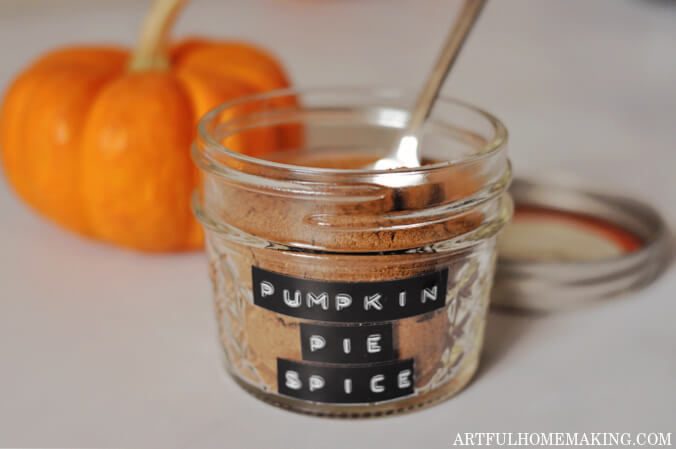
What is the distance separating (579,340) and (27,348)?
19.6 inches

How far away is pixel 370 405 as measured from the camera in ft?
1.98

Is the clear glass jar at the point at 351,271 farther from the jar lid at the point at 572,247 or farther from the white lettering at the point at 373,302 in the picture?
the jar lid at the point at 572,247

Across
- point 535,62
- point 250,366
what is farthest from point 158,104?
point 535,62

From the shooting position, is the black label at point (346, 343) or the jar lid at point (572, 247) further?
the jar lid at point (572, 247)

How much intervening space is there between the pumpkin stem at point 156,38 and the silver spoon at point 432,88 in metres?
0.35

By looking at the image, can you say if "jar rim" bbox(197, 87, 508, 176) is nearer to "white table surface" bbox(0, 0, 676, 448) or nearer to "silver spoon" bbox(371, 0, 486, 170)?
"silver spoon" bbox(371, 0, 486, 170)

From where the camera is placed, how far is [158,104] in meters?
0.82

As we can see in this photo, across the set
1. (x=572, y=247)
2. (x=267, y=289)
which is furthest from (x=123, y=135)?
(x=572, y=247)

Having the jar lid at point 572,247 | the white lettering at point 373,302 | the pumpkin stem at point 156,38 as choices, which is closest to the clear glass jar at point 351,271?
the white lettering at point 373,302

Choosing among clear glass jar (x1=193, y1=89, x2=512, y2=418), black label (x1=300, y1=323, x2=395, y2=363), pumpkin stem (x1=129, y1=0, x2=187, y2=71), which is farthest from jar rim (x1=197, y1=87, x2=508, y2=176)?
pumpkin stem (x1=129, y1=0, x2=187, y2=71)

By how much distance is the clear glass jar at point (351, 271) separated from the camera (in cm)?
55

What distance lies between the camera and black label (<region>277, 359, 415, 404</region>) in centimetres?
59

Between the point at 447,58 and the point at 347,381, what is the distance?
0.27m

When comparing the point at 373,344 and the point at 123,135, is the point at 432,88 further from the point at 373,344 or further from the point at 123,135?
the point at 123,135
